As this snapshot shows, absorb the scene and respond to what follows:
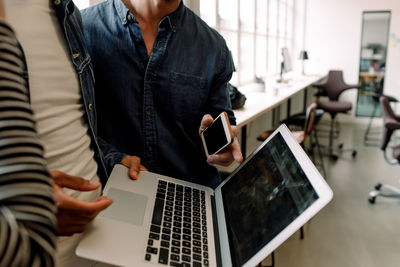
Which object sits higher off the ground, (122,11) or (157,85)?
(122,11)

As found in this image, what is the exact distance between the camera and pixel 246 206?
0.75 meters

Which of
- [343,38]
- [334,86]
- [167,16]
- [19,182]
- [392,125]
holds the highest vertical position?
[343,38]

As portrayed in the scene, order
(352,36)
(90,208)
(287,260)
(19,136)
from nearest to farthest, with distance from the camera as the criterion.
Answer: (19,136) < (90,208) < (287,260) < (352,36)

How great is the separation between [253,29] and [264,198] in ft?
13.8

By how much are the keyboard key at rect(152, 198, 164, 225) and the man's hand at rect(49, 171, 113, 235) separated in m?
0.21

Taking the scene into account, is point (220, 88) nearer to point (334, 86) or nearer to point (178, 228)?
point (178, 228)

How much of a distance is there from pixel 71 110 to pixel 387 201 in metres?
3.27

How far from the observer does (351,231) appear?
2629 millimetres

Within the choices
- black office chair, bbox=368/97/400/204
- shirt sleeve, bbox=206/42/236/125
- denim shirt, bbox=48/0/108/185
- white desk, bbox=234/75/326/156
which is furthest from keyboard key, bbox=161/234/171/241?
black office chair, bbox=368/97/400/204

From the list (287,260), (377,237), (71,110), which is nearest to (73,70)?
(71,110)

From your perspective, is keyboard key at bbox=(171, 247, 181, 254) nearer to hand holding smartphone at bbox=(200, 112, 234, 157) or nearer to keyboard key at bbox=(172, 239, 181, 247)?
keyboard key at bbox=(172, 239, 181, 247)

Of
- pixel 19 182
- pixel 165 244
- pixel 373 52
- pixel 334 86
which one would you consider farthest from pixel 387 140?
pixel 373 52

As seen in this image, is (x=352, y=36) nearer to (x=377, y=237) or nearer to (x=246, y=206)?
(x=377, y=237)

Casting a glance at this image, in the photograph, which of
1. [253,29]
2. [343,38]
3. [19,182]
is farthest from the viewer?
[343,38]
